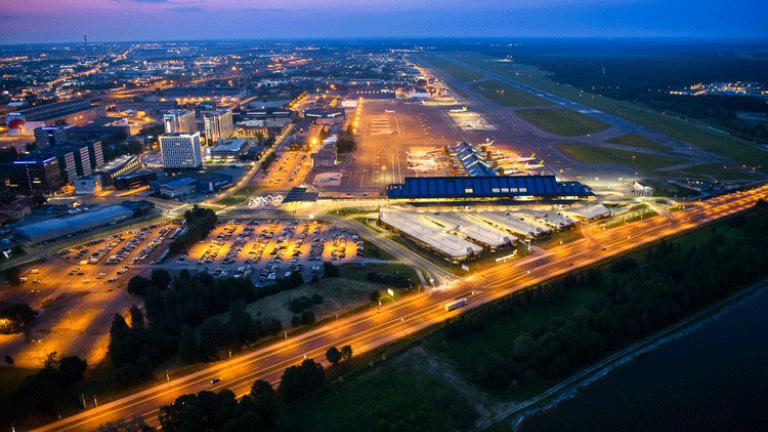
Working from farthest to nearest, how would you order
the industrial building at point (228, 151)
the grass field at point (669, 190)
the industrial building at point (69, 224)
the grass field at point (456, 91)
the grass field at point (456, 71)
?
the grass field at point (456, 71) → the grass field at point (456, 91) → the industrial building at point (228, 151) → the grass field at point (669, 190) → the industrial building at point (69, 224)

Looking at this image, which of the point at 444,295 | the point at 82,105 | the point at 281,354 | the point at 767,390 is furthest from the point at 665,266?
the point at 82,105

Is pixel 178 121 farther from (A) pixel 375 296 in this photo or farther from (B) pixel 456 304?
(B) pixel 456 304

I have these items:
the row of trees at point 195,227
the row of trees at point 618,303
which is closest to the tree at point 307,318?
the row of trees at point 618,303

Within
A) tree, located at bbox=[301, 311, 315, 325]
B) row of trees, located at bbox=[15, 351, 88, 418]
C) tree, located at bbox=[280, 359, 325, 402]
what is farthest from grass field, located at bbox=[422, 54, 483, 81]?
row of trees, located at bbox=[15, 351, 88, 418]

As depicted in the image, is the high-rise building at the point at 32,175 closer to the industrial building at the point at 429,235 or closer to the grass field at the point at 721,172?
the industrial building at the point at 429,235

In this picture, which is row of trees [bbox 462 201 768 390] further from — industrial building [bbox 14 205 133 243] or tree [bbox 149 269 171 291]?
industrial building [bbox 14 205 133 243]

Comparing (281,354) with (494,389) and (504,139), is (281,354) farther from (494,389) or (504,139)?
(504,139)
